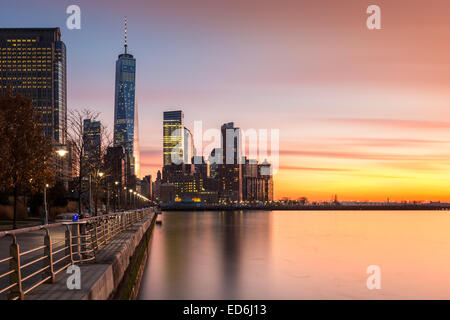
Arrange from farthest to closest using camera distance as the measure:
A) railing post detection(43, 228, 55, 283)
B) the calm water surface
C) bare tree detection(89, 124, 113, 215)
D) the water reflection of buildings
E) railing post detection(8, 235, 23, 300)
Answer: bare tree detection(89, 124, 113, 215), the calm water surface, the water reflection of buildings, railing post detection(43, 228, 55, 283), railing post detection(8, 235, 23, 300)

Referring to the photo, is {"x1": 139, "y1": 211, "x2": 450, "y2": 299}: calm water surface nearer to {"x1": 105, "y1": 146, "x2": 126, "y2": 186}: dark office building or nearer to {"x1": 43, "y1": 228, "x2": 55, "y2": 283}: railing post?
{"x1": 105, "y1": 146, "x2": 126, "y2": 186}: dark office building

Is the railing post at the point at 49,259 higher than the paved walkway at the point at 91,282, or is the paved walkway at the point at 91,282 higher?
the railing post at the point at 49,259

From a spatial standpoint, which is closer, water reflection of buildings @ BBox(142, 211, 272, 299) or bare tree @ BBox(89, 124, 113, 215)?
water reflection of buildings @ BBox(142, 211, 272, 299)

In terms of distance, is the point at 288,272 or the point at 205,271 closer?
the point at 205,271

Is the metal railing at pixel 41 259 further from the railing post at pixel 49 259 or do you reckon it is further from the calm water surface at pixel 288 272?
the calm water surface at pixel 288 272

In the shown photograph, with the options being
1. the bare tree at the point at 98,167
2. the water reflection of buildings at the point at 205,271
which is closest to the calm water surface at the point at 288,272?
the water reflection of buildings at the point at 205,271

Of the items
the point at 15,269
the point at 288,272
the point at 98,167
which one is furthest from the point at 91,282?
the point at 98,167

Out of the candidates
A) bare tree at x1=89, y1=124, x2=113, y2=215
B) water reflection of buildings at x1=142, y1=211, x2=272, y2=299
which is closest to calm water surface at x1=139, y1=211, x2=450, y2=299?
water reflection of buildings at x1=142, y1=211, x2=272, y2=299

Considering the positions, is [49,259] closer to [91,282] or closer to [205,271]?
[91,282]

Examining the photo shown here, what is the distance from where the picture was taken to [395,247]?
62000mm

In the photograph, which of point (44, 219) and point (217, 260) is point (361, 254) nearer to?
point (217, 260)

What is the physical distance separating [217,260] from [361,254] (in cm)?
1969
